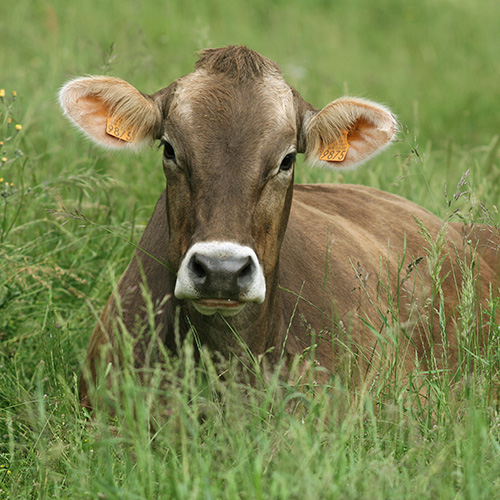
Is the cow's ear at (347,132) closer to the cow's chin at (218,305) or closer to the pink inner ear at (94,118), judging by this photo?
the pink inner ear at (94,118)

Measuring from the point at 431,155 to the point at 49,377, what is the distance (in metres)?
4.81

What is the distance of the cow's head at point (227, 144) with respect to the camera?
3012mm

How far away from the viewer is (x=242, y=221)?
317 centimetres

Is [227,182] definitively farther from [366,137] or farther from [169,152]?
[366,137]

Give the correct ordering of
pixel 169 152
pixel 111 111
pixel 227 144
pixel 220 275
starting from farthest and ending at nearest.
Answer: pixel 111 111 → pixel 169 152 → pixel 227 144 → pixel 220 275

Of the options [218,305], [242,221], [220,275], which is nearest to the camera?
[220,275]

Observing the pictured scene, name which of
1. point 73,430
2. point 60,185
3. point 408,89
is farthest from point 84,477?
point 408,89

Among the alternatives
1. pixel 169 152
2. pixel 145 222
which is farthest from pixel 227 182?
pixel 145 222

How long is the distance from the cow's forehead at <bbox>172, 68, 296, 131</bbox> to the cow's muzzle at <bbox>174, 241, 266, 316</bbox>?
0.69 m

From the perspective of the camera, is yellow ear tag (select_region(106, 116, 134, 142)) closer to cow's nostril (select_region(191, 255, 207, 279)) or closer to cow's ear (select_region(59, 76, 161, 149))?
cow's ear (select_region(59, 76, 161, 149))

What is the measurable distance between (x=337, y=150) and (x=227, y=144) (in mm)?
750

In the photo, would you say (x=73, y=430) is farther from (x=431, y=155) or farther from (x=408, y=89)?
(x=408, y=89)

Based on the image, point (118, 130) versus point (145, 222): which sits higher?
point (118, 130)

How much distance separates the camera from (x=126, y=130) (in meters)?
3.72
